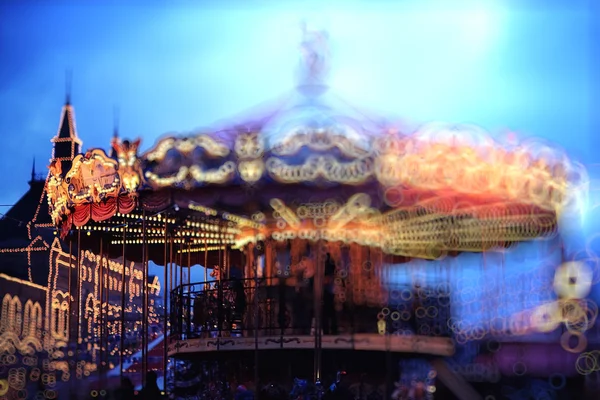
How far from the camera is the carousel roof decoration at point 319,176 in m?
11.5

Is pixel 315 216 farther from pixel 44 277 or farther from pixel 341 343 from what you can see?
pixel 44 277

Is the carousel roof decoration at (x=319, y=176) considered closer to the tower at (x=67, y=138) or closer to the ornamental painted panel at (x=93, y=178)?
the ornamental painted panel at (x=93, y=178)

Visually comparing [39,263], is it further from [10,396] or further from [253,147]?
[253,147]

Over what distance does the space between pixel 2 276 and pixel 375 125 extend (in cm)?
2635

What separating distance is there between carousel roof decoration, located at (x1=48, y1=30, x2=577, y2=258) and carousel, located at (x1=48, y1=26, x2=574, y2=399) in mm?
23

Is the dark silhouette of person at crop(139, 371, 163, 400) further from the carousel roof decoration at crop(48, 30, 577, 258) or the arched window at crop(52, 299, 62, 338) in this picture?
the arched window at crop(52, 299, 62, 338)

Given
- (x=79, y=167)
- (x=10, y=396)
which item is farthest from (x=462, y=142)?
(x=10, y=396)

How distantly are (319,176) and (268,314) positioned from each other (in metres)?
3.46

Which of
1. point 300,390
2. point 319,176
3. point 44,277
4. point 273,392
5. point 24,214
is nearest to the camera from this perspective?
point 319,176

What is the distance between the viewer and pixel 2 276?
34.7 metres

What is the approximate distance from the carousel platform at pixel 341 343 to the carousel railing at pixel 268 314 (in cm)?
20

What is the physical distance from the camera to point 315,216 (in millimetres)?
13914

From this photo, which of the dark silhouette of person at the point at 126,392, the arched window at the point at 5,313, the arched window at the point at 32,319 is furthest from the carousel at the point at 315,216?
the arched window at the point at 32,319

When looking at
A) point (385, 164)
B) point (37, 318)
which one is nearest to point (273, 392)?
point (385, 164)
